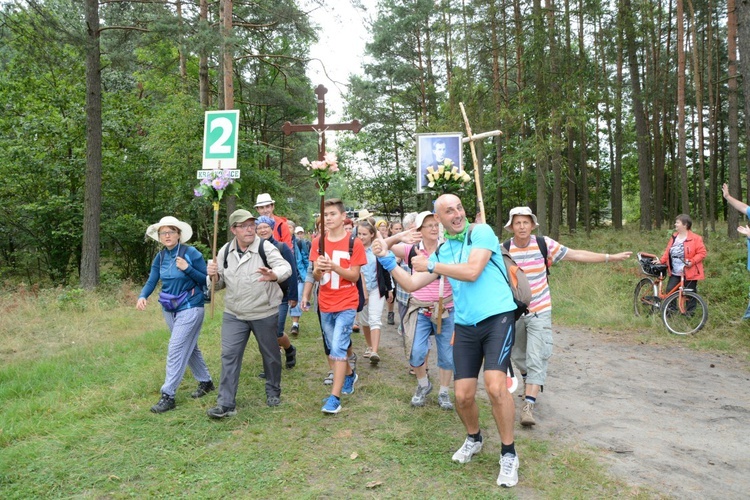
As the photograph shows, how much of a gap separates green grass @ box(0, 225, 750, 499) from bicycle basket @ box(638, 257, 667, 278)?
3.91 feet

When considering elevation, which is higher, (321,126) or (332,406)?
(321,126)

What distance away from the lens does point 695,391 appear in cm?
589

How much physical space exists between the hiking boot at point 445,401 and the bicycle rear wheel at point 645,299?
5879 millimetres

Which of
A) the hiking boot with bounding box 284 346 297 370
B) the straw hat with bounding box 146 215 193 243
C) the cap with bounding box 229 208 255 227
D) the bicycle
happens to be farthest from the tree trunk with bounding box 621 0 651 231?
the straw hat with bounding box 146 215 193 243

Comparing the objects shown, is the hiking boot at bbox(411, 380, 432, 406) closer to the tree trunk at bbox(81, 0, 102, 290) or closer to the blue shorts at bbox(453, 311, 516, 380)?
the blue shorts at bbox(453, 311, 516, 380)

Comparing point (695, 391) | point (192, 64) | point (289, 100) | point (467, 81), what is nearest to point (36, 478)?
point (695, 391)

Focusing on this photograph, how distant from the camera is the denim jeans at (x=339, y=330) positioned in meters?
5.30

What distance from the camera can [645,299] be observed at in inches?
384

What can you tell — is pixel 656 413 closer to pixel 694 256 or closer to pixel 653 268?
pixel 694 256

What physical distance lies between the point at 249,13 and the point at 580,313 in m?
14.5

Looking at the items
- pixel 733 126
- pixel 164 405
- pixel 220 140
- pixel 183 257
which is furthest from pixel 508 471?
pixel 733 126

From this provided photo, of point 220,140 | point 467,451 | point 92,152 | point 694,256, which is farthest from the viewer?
point 92,152

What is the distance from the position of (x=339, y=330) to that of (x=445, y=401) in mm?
1281

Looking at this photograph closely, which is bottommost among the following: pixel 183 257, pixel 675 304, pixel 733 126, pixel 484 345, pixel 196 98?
pixel 675 304
